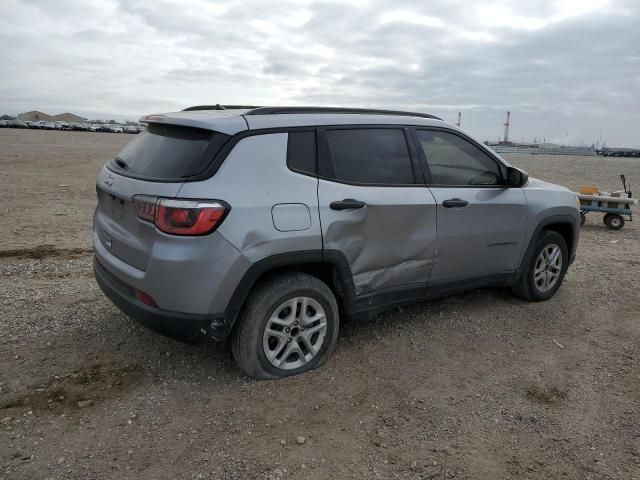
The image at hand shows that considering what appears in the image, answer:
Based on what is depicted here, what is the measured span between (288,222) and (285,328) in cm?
74

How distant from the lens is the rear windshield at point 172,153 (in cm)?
326

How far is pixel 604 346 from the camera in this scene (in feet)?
14.5

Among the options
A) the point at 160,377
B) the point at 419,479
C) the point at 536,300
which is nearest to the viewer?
the point at 419,479

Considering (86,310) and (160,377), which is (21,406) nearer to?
(160,377)

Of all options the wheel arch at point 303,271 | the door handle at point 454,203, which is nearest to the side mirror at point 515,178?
the door handle at point 454,203

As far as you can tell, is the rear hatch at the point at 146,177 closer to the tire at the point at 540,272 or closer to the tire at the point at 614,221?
the tire at the point at 540,272

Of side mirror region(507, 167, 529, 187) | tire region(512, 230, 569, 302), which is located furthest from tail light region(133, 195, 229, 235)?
tire region(512, 230, 569, 302)

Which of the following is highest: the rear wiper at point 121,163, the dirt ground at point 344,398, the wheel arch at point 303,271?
the rear wiper at point 121,163

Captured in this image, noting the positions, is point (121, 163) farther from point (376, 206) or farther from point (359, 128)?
point (376, 206)

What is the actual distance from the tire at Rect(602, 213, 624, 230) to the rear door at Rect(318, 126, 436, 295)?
6.97 m

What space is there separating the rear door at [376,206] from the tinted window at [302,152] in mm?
63

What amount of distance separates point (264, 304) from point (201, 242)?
600 millimetres

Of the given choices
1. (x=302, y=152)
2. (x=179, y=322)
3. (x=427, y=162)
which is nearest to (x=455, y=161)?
(x=427, y=162)

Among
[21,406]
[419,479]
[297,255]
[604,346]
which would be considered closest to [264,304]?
[297,255]
